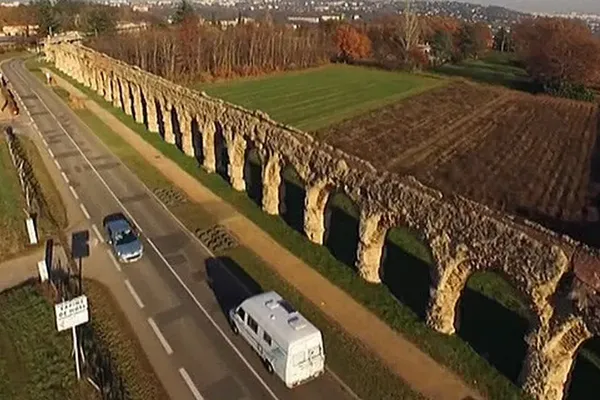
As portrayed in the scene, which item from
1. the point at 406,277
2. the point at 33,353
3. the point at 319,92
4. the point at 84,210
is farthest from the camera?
the point at 319,92

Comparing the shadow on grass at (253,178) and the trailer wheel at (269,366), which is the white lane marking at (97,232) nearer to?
the shadow on grass at (253,178)

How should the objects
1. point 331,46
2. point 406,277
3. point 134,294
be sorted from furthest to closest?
1. point 331,46
2. point 406,277
3. point 134,294

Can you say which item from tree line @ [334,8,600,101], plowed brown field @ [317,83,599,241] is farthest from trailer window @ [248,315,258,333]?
tree line @ [334,8,600,101]

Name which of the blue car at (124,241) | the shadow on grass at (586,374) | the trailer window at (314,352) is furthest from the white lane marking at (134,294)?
the shadow on grass at (586,374)

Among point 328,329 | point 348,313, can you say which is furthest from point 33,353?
point 348,313

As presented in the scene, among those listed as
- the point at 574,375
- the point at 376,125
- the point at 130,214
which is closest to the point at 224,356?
the point at 574,375

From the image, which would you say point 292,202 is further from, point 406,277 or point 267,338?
point 267,338

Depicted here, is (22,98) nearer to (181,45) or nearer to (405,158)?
(181,45)

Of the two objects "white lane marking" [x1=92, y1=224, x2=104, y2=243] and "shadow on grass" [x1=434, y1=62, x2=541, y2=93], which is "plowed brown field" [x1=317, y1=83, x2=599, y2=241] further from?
"white lane marking" [x1=92, y1=224, x2=104, y2=243]
